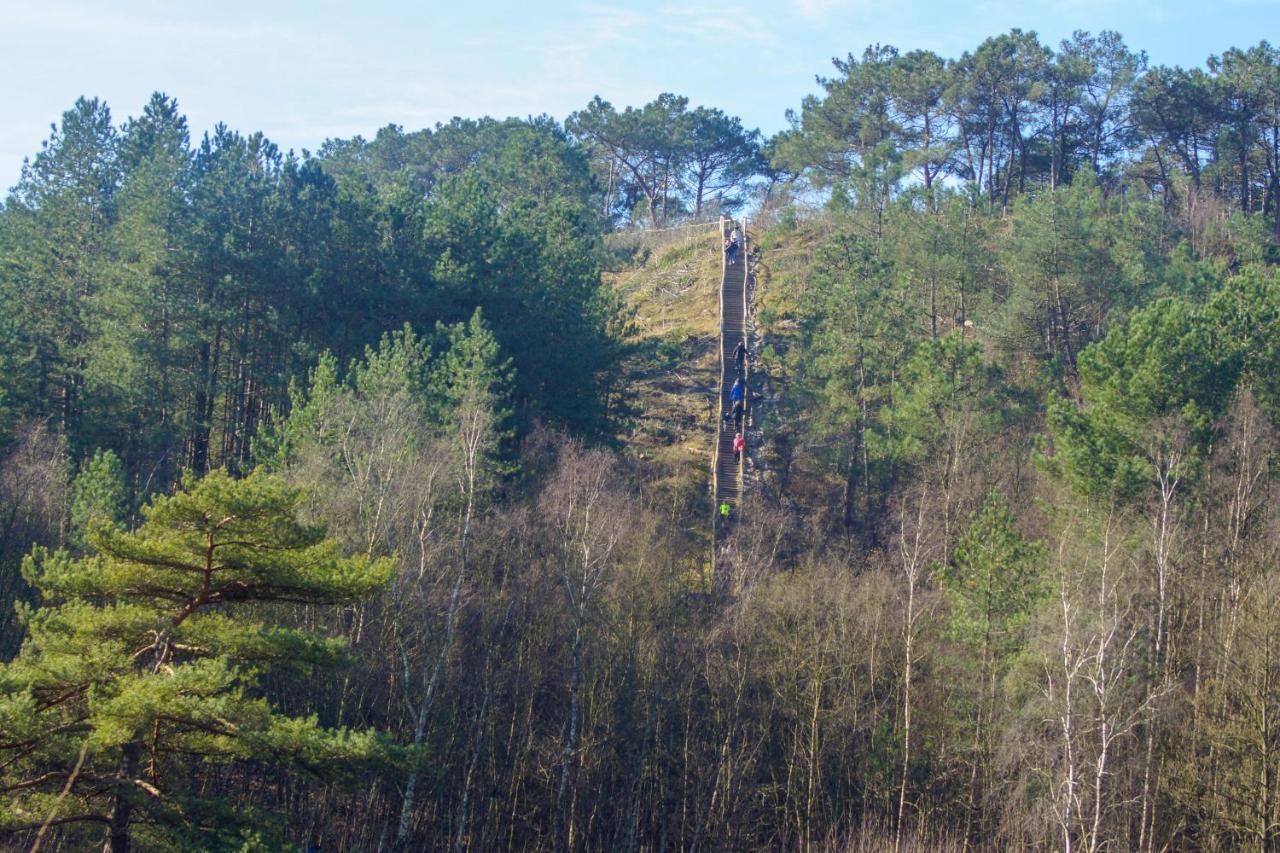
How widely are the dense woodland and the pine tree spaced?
6cm

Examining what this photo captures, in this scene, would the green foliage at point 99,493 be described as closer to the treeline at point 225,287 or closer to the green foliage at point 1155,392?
the treeline at point 225,287

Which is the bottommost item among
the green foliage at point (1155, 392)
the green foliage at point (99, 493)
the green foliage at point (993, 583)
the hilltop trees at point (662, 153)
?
the green foliage at point (993, 583)

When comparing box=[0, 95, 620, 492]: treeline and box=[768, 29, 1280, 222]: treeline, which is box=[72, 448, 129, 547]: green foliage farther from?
box=[768, 29, 1280, 222]: treeline

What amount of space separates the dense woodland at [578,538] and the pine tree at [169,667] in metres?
0.06

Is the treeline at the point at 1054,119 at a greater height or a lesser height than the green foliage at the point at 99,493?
greater

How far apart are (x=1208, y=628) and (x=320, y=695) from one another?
58.7 feet

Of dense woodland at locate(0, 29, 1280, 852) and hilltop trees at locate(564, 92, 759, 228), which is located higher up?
hilltop trees at locate(564, 92, 759, 228)

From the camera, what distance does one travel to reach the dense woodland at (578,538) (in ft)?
49.8

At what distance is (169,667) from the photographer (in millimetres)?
14195

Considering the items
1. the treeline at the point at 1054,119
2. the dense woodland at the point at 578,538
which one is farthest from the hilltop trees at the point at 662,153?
the dense woodland at the point at 578,538

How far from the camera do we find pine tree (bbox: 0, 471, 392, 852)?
1368 cm

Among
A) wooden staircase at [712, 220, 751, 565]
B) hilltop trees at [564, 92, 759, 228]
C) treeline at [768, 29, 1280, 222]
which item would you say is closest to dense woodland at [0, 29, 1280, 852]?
wooden staircase at [712, 220, 751, 565]

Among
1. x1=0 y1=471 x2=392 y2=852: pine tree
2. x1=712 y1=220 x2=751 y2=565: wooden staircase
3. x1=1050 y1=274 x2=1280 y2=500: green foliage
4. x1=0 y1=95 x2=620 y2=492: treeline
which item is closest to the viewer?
x1=0 y1=471 x2=392 y2=852: pine tree

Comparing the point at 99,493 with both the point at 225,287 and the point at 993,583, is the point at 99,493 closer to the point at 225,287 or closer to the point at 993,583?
the point at 225,287
